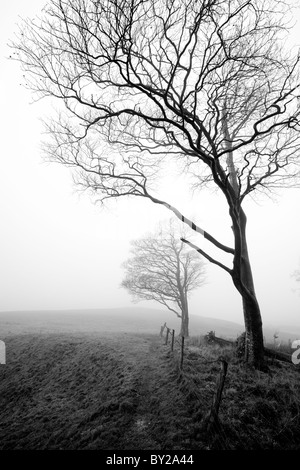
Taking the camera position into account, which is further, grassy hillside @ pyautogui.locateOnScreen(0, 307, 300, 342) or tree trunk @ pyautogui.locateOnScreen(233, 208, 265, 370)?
grassy hillside @ pyautogui.locateOnScreen(0, 307, 300, 342)

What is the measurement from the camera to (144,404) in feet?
22.2

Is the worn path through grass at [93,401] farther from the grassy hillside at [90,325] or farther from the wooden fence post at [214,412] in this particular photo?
the grassy hillside at [90,325]

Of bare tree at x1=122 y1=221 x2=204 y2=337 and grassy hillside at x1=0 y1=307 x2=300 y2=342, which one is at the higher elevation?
bare tree at x1=122 y1=221 x2=204 y2=337

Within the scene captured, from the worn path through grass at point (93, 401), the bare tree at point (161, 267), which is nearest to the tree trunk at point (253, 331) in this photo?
the worn path through grass at point (93, 401)

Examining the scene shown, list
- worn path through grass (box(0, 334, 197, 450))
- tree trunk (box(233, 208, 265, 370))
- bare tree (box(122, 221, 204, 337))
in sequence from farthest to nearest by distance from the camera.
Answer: bare tree (box(122, 221, 204, 337)) < tree trunk (box(233, 208, 265, 370)) < worn path through grass (box(0, 334, 197, 450))

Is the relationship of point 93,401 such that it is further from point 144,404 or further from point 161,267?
point 161,267

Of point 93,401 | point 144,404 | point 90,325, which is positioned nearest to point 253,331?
point 144,404

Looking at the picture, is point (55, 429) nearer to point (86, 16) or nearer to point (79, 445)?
point (79, 445)

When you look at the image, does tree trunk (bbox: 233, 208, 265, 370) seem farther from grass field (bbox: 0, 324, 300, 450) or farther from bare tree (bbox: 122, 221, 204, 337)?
bare tree (bbox: 122, 221, 204, 337)

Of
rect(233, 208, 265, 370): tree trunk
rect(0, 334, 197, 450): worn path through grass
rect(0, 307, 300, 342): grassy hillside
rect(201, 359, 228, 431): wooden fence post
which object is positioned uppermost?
rect(233, 208, 265, 370): tree trunk

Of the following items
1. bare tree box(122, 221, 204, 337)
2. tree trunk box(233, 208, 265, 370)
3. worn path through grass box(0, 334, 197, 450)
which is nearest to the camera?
worn path through grass box(0, 334, 197, 450)

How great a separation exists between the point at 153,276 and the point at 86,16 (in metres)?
22.0

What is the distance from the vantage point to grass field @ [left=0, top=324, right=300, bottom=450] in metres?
5.11

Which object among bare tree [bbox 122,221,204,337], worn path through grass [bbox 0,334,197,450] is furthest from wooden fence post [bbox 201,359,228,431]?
bare tree [bbox 122,221,204,337]
